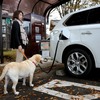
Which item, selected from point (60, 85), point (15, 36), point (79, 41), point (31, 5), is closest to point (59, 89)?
point (60, 85)

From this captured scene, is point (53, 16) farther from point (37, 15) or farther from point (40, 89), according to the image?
point (40, 89)

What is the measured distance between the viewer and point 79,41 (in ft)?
20.7

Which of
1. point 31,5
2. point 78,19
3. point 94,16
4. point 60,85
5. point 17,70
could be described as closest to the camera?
point 17,70

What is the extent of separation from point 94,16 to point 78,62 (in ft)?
4.26

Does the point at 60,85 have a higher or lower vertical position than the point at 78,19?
lower

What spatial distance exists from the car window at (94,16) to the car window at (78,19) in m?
0.11

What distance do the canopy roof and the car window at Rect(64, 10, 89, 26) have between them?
5.25 metres

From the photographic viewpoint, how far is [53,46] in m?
6.89

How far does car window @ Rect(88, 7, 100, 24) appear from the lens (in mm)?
6207

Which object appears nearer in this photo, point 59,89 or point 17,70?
point 17,70

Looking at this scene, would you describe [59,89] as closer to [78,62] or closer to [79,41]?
[78,62]

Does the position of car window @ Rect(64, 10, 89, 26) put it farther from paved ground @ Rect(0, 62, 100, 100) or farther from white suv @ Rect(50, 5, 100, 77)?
paved ground @ Rect(0, 62, 100, 100)

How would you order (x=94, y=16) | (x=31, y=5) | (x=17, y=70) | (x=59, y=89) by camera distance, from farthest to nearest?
1. (x=31, y=5)
2. (x=94, y=16)
3. (x=59, y=89)
4. (x=17, y=70)

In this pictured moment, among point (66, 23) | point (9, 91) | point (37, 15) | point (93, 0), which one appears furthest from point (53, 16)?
point (9, 91)
